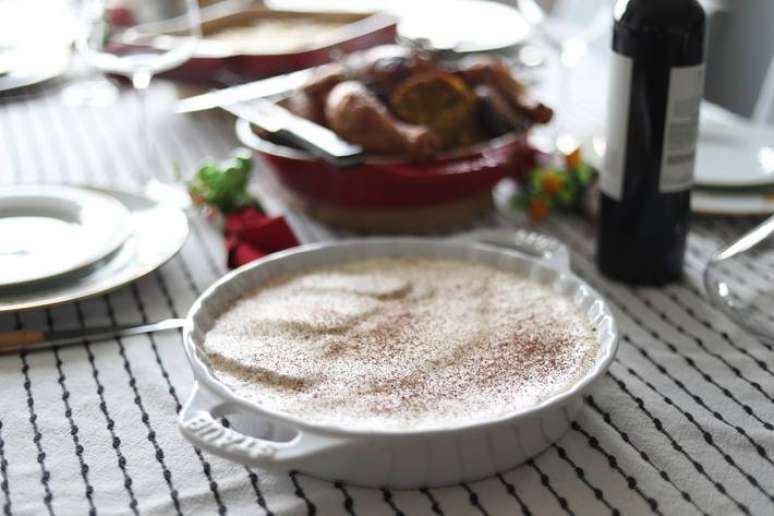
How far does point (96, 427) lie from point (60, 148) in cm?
78

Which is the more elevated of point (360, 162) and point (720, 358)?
point (360, 162)

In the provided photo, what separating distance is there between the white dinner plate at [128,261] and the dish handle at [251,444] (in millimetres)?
296

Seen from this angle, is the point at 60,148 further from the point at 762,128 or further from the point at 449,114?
the point at 762,128

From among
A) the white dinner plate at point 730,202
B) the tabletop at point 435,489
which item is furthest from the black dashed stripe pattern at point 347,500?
the white dinner plate at point 730,202

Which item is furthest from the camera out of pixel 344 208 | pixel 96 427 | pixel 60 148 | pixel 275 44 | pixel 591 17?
pixel 591 17

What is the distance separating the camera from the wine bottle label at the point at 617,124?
0.92 metres

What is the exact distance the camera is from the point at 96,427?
78 centimetres

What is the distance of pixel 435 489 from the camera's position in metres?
0.69

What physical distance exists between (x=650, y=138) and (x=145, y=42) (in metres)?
0.73

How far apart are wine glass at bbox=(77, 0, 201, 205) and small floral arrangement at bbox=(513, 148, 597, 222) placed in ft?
1.47

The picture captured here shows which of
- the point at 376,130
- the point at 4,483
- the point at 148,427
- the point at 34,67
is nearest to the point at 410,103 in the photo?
the point at 376,130

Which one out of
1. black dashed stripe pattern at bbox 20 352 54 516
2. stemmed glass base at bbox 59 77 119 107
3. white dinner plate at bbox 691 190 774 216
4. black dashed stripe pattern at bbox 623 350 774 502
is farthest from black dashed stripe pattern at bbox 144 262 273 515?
stemmed glass base at bbox 59 77 119 107

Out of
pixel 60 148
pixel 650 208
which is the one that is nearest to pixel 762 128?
pixel 650 208

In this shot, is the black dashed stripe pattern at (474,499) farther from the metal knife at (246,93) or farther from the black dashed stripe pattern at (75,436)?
the metal knife at (246,93)
